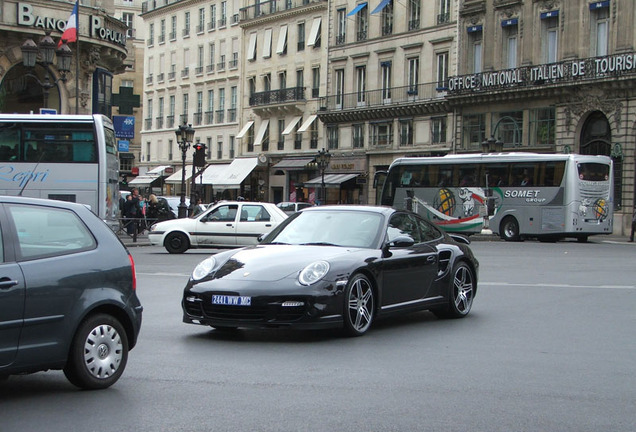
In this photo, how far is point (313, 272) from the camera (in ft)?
31.7

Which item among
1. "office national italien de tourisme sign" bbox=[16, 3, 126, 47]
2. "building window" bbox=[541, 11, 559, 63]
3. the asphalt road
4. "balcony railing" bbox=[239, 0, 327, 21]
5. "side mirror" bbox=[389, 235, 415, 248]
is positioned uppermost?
"balcony railing" bbox=[239, 0, 327, 21]

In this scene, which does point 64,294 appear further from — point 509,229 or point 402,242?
point 509,229

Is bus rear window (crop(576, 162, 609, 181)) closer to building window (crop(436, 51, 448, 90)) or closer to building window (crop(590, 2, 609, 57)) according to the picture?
building window (crop(590, 2, 609, 57))

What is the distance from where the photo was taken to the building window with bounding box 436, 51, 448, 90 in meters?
54.1

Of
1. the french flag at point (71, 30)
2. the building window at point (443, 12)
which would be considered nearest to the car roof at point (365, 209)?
the french flag at point (71, 30)

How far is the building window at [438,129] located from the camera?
5375cm

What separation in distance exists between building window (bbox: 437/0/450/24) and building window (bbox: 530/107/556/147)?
9326mm

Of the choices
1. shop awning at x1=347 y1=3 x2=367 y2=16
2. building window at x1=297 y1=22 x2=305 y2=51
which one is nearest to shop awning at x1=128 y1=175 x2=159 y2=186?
building window at x1=297 y1=22 x2=305 y2=51

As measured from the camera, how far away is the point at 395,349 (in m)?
9.30

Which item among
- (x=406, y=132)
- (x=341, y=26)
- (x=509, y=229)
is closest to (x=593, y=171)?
(x=509, y=229)

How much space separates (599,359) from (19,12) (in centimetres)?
3283

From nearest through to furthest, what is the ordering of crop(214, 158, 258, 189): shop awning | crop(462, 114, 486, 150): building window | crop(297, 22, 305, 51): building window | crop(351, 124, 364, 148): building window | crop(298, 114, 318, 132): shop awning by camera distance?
crop(462, 114, 486, 150): building window → crop(351, 124, 364, 148): building window → crop(298, 114, 318, 132): shop awning → crop(297, 22, 305, 51): building window → crop(214, 158, 258, 189): shop awning

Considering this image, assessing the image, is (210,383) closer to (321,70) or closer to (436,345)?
(436,345)

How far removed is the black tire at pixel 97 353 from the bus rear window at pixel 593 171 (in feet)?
101
